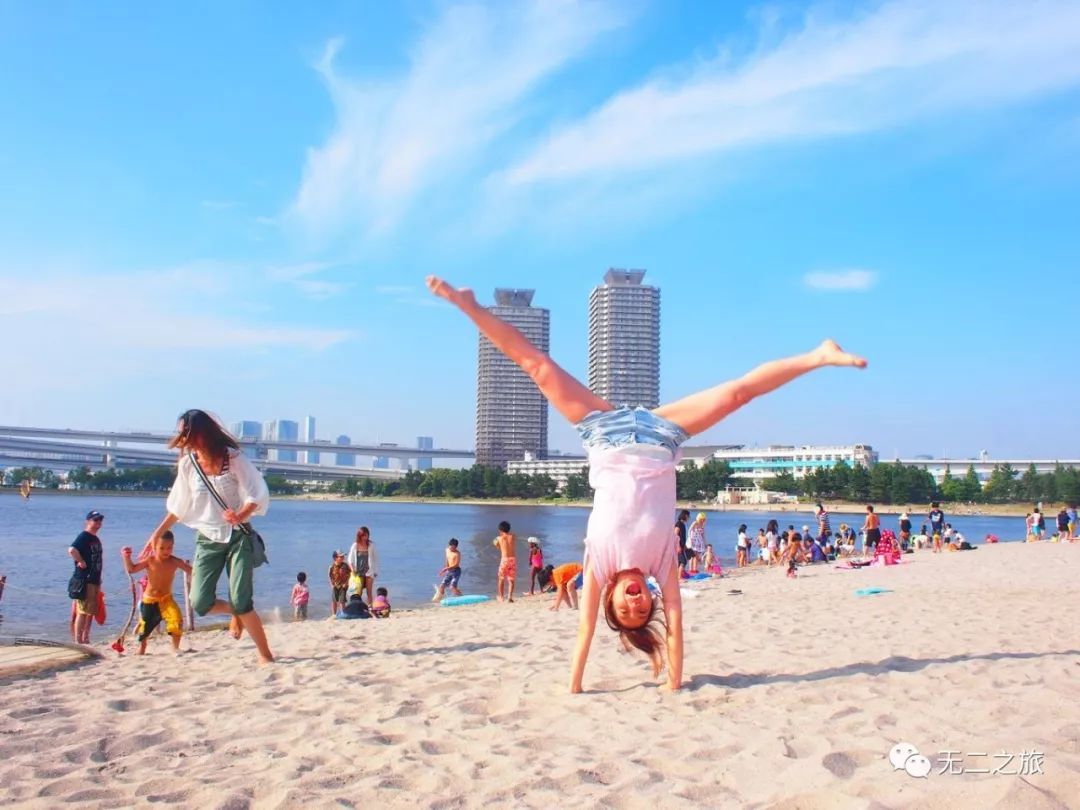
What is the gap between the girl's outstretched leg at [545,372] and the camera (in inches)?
200

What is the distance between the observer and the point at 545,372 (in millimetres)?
5102

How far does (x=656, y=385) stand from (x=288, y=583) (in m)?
174

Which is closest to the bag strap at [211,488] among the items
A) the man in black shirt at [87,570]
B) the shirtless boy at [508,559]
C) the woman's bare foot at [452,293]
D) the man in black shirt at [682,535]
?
the woman's bare foot at [452,293]

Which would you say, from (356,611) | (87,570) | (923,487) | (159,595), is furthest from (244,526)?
(923,487)

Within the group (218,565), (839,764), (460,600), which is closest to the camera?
(839,764)

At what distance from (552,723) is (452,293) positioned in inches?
107

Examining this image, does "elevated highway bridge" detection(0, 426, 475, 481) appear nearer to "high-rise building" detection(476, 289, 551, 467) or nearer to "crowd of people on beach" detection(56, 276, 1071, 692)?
"high-rise building" detection(476, 289, 551, 467)

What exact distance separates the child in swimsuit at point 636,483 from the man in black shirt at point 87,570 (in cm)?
723

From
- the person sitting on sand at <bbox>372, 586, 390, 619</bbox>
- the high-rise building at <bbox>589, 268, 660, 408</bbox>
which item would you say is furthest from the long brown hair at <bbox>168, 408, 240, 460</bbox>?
the high-rise building at <bbox>589, 268, 660, 408</bbox>

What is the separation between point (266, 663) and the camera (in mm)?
6227

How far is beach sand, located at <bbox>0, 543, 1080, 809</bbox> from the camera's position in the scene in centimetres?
339

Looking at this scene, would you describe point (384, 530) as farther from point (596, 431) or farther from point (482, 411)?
point (482, 411)

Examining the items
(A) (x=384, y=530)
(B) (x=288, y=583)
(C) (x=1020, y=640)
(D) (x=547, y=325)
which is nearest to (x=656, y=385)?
(D) (x=547, y=325)

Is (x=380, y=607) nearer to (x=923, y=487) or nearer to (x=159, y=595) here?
(x=159, y=595)
